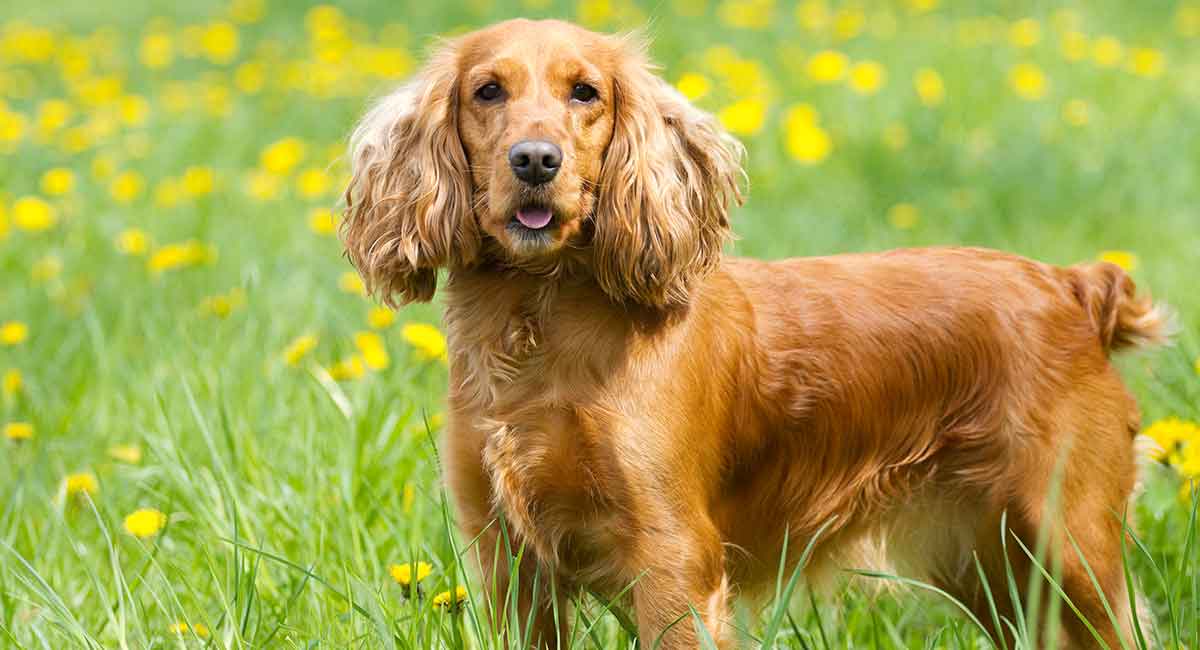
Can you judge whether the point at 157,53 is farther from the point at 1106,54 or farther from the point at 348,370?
the point at 348,370

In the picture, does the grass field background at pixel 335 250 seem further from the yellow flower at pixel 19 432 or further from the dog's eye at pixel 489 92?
the dog's eye at pixel 489 92

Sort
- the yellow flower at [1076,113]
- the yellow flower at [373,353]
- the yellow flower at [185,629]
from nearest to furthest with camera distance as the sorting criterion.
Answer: the yellow flower at [185,629] < the yellow flower at [373,353] < the yellow flower at [1076,113]

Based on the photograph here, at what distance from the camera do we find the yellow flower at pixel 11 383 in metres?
3.64

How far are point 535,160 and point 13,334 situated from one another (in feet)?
7.59

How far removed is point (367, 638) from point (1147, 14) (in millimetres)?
6870

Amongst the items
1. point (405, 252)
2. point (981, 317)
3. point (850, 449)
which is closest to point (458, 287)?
point (405, 252)

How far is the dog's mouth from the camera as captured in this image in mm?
2307

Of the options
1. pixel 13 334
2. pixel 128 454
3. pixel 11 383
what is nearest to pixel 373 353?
pixel 128 454

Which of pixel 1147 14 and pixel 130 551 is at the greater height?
pixel 1147 14

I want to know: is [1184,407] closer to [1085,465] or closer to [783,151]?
[1085,465]

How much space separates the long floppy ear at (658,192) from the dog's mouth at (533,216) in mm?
166

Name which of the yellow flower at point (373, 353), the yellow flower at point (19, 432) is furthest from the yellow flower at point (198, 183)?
the yellow flower at point (19, 432)

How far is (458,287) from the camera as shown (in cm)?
254

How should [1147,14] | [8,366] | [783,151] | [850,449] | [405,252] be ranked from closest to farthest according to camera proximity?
[405,252] → [850,449] → [8,366] → [783,151] → [1147,14]
